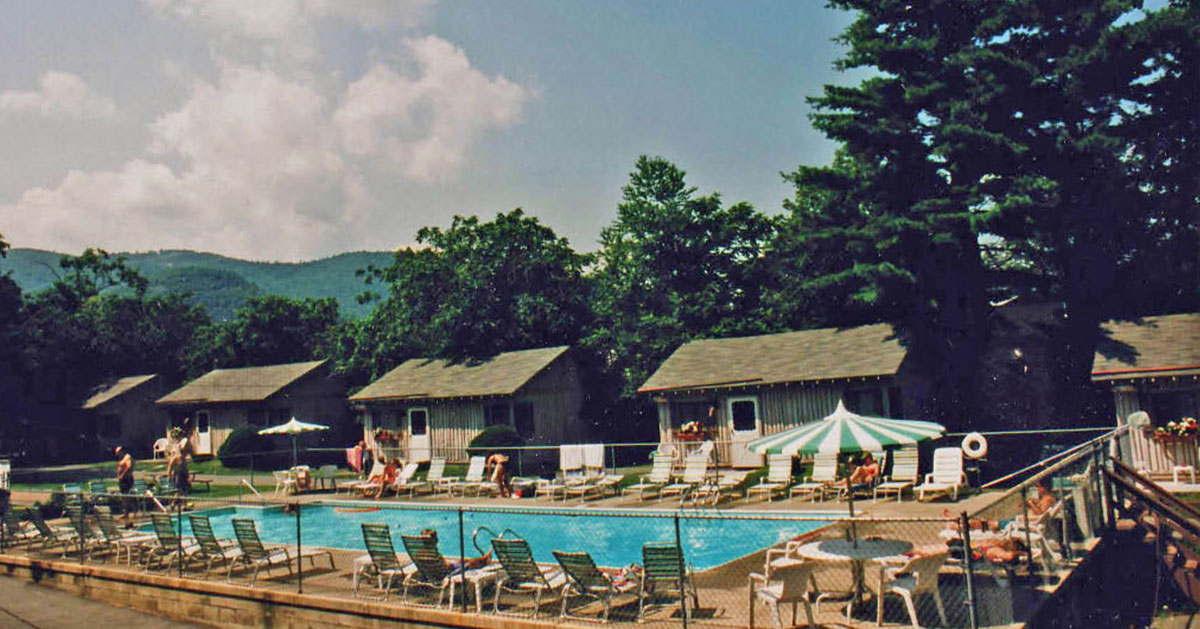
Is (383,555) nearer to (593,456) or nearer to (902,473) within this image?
(902,473)

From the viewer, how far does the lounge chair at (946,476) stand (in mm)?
18844

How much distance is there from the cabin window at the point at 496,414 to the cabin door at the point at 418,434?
3.14 meters

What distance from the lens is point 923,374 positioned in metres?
29.8

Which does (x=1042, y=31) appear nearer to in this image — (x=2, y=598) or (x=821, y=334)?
(x=821, y=334)

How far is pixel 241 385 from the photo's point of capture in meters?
46.0

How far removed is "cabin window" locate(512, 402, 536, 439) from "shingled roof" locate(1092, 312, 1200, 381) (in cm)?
2024

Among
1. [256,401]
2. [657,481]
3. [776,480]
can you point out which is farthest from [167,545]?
[256,401]

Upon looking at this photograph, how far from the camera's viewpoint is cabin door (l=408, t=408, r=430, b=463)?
36016 mm

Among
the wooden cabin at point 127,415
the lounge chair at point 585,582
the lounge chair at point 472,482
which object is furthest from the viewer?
the wooden cabin at point 127,415

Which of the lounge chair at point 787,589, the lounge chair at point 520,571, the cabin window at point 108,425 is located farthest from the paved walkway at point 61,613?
the cabin window at point 108,425

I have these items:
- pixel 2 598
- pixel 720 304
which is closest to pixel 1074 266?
pixel 720 304

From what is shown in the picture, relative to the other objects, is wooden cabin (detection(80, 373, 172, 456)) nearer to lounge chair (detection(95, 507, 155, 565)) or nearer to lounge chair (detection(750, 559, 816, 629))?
lounge chair (detection(95, 507, 155, 565))

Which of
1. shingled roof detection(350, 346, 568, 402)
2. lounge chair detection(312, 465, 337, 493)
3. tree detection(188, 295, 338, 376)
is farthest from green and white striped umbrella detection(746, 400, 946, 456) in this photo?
tree detection(188, 295, 338, 376)

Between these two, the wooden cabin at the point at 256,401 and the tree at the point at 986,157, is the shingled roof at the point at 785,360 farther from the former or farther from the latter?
the wooden cabin at the point at 256,401
